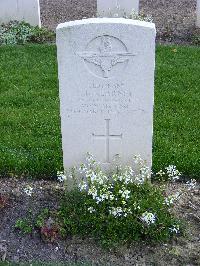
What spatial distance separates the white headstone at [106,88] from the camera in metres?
4.30

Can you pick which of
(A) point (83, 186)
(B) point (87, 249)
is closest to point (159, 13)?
(A) point (83, 186)

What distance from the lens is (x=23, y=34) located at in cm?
999

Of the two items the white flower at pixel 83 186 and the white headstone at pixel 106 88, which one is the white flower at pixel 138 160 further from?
the white flower at pixel 83 186

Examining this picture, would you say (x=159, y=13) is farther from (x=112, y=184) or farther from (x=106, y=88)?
(x=112, y=184)

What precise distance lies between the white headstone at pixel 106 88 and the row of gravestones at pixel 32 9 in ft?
20.7

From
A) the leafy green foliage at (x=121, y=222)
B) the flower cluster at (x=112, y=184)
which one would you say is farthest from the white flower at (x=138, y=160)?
the leafy green foliage at (x=121, y=222)

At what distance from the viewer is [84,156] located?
191 inches

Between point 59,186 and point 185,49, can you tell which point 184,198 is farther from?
point 185,49

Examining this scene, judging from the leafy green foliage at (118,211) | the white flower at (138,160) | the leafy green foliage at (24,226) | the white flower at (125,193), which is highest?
the white flower at (138,160)

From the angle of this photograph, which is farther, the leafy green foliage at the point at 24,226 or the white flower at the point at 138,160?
the white flower at the point at 138,160

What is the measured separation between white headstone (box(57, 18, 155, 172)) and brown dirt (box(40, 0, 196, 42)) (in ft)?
18.4

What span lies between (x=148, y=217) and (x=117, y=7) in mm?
7112

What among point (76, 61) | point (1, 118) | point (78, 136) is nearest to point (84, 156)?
point (78, 136)

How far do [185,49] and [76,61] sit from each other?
16.7 feet
